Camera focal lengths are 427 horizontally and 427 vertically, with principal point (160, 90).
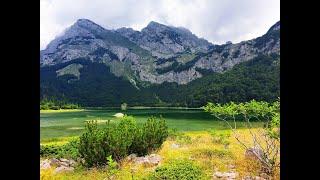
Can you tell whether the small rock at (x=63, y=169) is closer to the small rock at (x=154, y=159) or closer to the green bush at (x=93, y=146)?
the green bush at (x=93, y=146)

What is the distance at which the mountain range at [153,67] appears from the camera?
808 inches

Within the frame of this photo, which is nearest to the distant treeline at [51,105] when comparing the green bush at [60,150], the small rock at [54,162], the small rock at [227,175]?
the green bush at [60,150]

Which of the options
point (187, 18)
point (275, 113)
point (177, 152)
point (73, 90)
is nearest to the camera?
point (275, 113)

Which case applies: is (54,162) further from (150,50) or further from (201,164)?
(150,50)

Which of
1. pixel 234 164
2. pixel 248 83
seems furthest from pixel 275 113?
pixel 248 83

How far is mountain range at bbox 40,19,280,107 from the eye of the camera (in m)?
20.5

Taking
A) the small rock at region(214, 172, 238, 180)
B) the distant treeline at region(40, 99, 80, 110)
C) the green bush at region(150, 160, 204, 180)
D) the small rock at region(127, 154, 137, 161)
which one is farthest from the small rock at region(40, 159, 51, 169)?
the distant treeline at region(40, 99, 80, 110)

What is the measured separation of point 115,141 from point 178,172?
4.48 ft

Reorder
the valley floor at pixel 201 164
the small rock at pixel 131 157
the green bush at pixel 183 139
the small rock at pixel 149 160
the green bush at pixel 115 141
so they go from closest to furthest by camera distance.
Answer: the valley floor at pixel 201 164 → the green bush at pixel 115 141 → the small rock at pixel 149 160 → the small rock at pixel 131 157 → the green bush at pixel 183 139

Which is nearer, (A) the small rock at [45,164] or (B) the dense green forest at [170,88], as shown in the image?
(A) the small rock at [45,164]

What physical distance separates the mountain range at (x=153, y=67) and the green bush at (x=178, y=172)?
189 inches
